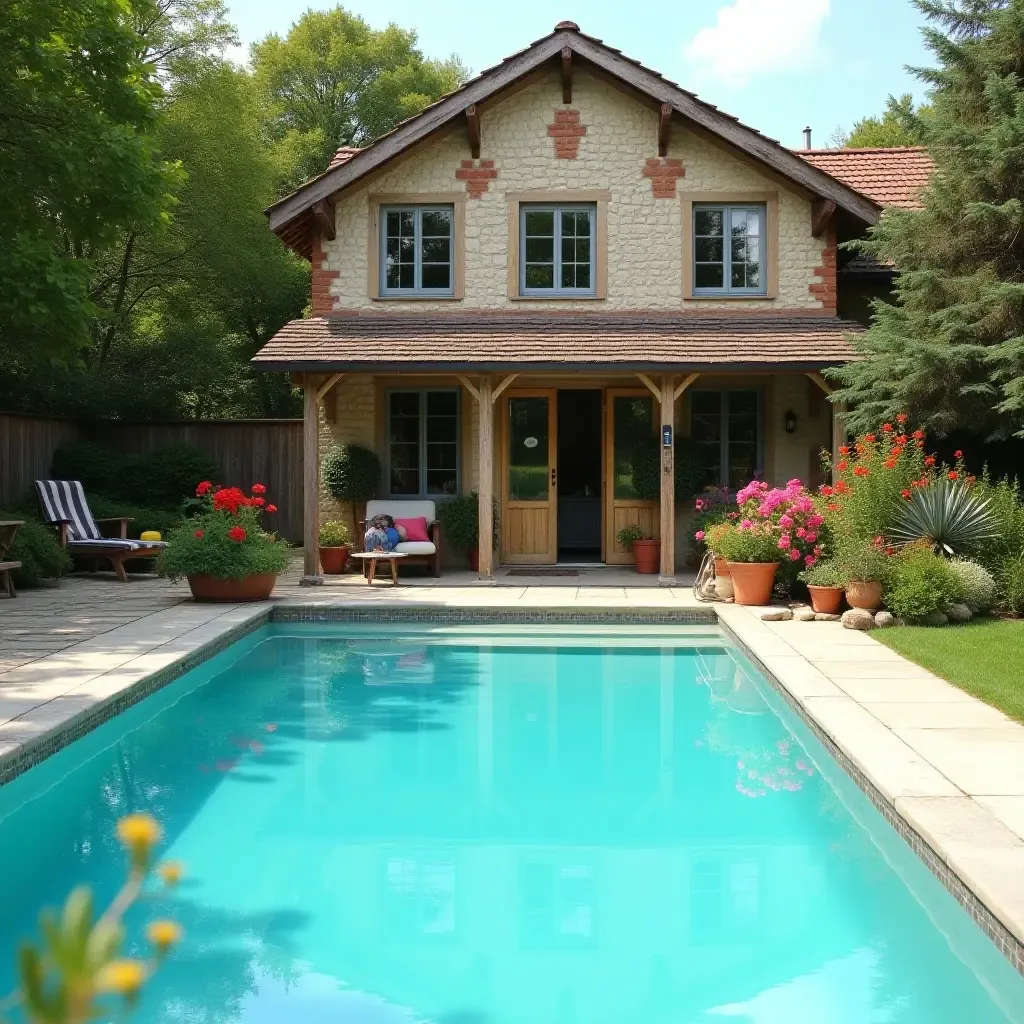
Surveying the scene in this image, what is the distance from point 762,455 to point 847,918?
35.9 ft

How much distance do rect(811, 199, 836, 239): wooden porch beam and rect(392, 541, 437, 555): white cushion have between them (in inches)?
235

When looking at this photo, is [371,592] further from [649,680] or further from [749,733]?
[749,733]

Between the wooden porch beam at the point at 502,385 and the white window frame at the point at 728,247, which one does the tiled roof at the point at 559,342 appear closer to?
the wooden porch beam at the point at 502,385

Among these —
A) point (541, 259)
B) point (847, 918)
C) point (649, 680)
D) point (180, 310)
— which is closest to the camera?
point (847, 918)

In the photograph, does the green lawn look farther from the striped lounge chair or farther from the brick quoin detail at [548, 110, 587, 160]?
the striped lounge chair

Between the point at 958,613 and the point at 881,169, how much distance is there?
834 centimetres

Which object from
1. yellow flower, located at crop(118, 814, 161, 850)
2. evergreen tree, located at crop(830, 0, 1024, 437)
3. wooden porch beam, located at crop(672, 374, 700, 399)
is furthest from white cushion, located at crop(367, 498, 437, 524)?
yellow flower, located at crop(118, 814, 161, 850)

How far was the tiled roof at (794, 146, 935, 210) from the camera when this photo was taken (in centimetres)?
1555

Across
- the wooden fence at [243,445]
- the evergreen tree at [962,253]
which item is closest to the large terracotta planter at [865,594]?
the evergreen tree at [962,253]

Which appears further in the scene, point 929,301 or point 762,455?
point 762,455

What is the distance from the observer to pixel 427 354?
13297 millimetres

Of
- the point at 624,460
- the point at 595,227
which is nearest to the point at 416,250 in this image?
the point at 595,227

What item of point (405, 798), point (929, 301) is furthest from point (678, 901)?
point (929, 301)

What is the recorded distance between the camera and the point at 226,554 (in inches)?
462
